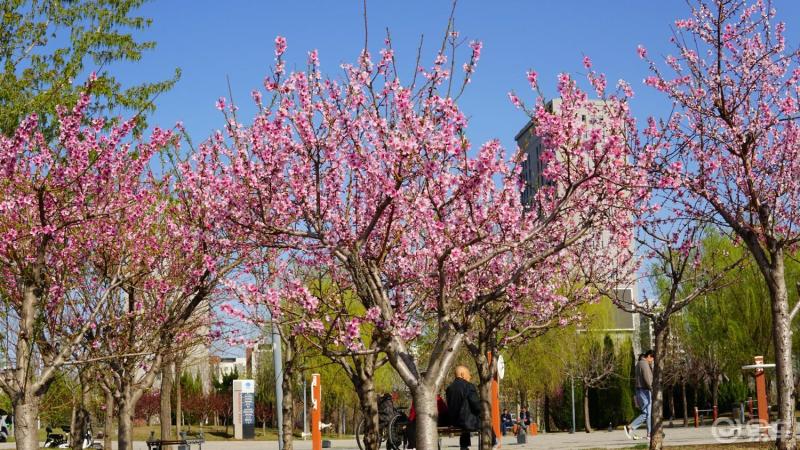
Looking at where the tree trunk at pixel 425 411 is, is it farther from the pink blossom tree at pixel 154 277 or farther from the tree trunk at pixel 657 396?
the tree trunk at pixel 657 396

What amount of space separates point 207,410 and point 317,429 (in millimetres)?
52639

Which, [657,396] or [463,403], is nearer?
[463,403]

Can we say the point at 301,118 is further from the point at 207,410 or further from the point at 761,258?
the point at 207,410

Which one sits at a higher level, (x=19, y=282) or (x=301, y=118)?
(x=301, y=118)

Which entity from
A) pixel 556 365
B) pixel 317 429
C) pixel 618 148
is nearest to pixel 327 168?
pixel 618 148

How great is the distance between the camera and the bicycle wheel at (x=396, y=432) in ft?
68.0

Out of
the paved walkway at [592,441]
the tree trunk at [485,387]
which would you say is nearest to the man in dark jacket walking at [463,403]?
the tree trunk at [485,387]

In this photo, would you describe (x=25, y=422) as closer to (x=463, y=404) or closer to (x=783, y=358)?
(x=463, y=404)

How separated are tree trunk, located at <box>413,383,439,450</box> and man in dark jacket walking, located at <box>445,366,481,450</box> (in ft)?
15.9

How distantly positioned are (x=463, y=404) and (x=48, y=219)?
6.81 meters

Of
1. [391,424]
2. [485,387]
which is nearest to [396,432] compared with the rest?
[391,424]

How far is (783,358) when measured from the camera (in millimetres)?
13039

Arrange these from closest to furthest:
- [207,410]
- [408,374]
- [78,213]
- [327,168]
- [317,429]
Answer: [408,374] → [327,168] → [78,213] → [317,429] → [207,410]

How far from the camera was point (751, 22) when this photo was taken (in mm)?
14148
